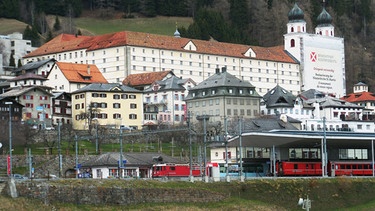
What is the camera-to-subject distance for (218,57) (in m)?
170

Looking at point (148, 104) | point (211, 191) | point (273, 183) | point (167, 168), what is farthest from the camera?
point (148, 104)

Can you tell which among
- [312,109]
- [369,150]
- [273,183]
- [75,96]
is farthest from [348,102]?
[273,183]

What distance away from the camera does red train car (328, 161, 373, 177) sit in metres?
87.5

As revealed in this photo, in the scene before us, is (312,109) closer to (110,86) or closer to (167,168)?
(110,86)

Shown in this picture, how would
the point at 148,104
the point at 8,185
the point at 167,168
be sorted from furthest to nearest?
the point at 148,104 < the point at 167,168 < the point at 8,185

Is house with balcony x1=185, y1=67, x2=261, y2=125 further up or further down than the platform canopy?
further up

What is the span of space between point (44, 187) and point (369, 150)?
4167 cm

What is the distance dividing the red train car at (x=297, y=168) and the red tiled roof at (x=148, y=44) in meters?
75.4

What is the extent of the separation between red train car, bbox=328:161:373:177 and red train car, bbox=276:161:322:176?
120 centimetres

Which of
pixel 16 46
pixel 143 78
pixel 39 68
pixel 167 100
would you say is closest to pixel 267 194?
pixel 167 100

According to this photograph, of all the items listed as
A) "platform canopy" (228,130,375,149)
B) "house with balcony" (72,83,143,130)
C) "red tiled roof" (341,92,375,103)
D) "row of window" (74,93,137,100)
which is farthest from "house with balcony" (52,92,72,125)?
"red tiled roof" (341,92,375,103)

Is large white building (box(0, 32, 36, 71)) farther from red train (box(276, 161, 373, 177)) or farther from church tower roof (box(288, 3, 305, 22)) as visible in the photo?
red train (box(276, 161, 373, 177))

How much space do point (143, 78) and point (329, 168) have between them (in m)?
67.9

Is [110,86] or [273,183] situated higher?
[110,86]
